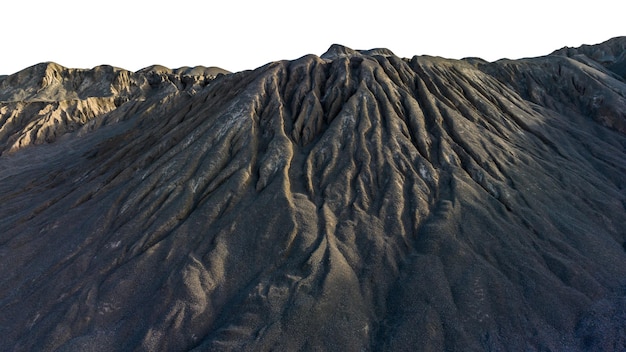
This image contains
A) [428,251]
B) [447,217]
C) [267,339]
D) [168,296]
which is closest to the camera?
[267,339]

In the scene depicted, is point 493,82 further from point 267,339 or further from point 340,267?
point 267,339

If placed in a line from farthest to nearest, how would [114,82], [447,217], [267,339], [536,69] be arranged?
[114,82]
[536,69]
[447,217]
[267,339]

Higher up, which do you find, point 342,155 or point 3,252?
point 342,155

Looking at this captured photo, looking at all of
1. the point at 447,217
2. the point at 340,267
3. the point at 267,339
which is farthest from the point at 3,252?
the point at 447,217

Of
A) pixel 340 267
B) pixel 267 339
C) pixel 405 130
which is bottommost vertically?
→ pixel 267 339

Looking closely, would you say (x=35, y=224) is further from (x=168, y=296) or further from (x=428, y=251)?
(x=428, y=251)

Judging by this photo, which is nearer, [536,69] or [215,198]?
[215,198]

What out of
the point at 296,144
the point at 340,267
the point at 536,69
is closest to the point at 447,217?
the point at 340,267
